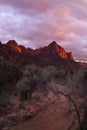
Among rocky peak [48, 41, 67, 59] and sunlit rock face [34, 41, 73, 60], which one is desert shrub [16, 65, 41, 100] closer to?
sunlit rock face [34, 41, 73, 60]

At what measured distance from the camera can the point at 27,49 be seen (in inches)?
6294

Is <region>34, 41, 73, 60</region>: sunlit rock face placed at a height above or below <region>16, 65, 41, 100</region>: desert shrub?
above

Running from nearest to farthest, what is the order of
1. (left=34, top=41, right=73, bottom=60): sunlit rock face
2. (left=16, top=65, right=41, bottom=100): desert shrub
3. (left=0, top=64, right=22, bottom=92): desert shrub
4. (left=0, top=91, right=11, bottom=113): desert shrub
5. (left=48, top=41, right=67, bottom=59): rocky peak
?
(left=0, top=91, right=11, bottom=113): desert shrub < (left=16, top=65, right=41, bottom=100): desert shrub < (left=0, top=64, right=22, bottom=92): desert shrub < (left=34, top=41, right=73, bottom=60): sunlit rock face < (left=48, top=41, right=67, bottom=59): rocky peak

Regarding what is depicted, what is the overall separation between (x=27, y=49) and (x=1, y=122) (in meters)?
123

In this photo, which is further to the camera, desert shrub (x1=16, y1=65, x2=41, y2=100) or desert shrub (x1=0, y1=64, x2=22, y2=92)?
desert shrub (x1=0, y1=64, x2=22, y2=92)

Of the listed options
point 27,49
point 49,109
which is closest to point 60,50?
point 27,49

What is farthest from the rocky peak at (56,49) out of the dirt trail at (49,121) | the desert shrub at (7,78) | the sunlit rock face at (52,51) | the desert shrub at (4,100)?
the dirt trail at (49,121)

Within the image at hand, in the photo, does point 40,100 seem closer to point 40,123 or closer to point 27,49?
point 40,123

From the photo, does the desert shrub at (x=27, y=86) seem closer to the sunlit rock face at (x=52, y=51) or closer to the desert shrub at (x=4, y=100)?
the desert shrub at (x=4, y=100)

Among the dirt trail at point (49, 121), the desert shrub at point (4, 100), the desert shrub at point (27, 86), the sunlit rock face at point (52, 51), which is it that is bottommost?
the dirt trail at point (49, 121)

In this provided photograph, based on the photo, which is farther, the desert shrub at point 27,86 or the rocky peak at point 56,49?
the rocky peak at point 56,49

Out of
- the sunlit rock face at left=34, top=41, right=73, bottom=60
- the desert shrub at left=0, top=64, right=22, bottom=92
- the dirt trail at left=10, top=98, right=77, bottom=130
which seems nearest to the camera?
the dirt trail at left=10, top=98, right=77, bottom=130

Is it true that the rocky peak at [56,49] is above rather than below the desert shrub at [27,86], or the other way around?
above

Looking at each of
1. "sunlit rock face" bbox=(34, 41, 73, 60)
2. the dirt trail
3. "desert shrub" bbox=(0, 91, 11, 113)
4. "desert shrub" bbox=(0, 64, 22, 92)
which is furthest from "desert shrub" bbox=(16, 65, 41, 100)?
"sunlit rock face" bbox=(34, 41, 73, 60)
